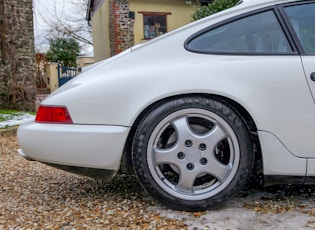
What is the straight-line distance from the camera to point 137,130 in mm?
2129

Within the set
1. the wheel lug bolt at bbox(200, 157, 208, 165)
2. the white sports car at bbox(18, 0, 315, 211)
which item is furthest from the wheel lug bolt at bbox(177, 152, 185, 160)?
the wheel lug bolt at bbox(200, 157, 208, 165)

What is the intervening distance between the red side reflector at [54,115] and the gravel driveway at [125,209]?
56cm

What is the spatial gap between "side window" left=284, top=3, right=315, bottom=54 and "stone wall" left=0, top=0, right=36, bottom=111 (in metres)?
7.45

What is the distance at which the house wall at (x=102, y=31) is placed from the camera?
16125 mm

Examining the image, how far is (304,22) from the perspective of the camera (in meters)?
2.27

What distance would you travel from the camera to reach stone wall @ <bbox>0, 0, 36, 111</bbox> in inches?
336

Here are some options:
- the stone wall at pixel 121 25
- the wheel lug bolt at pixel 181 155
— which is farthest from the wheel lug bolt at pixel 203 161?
the stone wall at pixel 121 25

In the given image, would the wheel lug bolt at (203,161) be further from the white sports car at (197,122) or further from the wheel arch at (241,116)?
the wheel arch at (241,116)

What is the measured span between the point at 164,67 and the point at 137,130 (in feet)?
1.34

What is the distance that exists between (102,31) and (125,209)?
52.5 feet

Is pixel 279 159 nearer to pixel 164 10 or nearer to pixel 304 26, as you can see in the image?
pixel 304 26

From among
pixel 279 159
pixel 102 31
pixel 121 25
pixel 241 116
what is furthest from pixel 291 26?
pixel 102 31

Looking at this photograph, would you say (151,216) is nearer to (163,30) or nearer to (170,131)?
(170,131)

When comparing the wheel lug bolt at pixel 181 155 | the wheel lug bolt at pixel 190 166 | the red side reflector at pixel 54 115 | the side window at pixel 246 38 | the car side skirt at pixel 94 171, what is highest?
the side window at pixel 246 38
